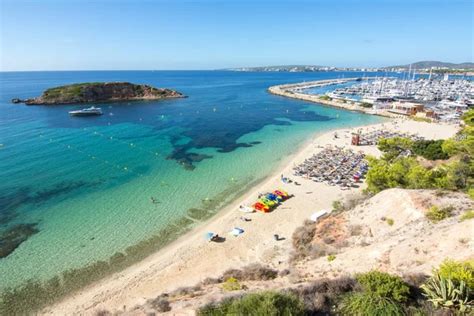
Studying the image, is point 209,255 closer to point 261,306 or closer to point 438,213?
point 261,306

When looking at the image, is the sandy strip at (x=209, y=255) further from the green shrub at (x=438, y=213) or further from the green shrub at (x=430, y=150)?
the green shrub at (x=430, y=150)

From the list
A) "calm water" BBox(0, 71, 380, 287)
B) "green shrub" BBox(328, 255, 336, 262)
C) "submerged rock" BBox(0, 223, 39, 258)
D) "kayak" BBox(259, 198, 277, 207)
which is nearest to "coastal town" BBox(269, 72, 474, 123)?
"calm water" BBox(0, 71, 380, 287)

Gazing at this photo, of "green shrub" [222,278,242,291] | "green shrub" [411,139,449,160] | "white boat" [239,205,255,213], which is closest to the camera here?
"green shrub" [222,278,242,291]

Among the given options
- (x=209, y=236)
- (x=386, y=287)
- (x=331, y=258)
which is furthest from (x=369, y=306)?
(x=209, y=236)

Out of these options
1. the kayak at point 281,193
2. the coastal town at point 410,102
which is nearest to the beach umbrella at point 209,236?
the kayak at point 281,193

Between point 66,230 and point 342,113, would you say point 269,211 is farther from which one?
point 342,113

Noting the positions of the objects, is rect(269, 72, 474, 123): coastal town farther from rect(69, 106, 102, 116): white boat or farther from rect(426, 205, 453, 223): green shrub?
rect(69, 106, 102, 116): white boat
